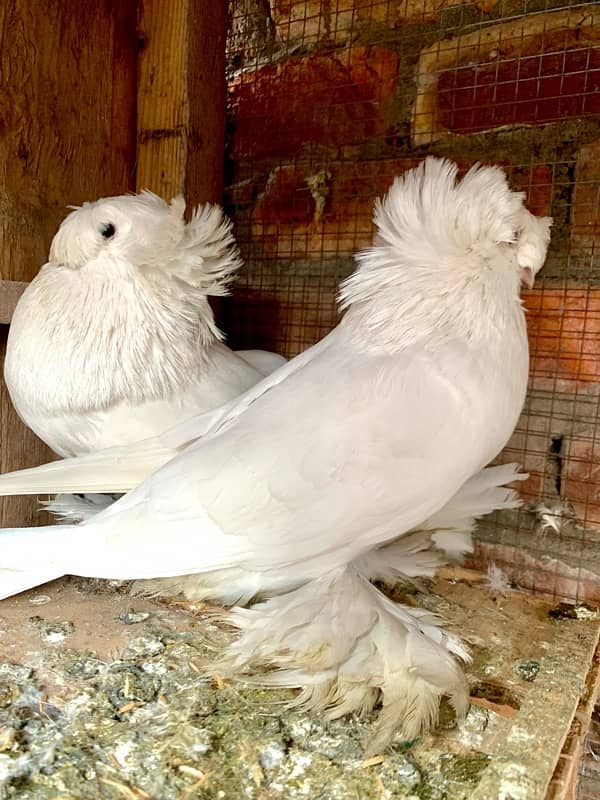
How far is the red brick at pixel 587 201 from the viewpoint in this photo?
3.85ft

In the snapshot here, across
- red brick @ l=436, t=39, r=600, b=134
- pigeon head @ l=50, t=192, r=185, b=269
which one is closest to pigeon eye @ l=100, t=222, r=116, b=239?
pigeon head @ l=50, t=192, r=185, b=269

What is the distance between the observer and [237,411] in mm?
1020

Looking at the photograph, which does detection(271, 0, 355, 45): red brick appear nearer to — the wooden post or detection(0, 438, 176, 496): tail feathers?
the wooden post

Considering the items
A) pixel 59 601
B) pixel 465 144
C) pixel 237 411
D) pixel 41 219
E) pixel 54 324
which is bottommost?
pixel 59 601

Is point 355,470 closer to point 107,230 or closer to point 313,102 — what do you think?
point 107,230

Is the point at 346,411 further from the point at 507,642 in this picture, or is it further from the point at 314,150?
the point at 314,150

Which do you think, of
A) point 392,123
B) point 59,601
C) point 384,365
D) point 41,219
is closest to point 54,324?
point 41,219

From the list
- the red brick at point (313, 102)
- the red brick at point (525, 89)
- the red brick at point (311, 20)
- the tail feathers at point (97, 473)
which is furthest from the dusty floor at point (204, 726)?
the red brick at point (311, 20)

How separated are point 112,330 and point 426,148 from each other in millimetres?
777

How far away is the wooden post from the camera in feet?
4.01

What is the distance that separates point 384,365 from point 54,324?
0.58 meters

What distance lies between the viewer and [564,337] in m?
1.22

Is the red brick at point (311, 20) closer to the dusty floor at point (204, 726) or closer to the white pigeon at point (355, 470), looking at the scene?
the white pigeon at point (355, 470)

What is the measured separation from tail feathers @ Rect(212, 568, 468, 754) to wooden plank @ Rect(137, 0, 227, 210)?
0.96m
